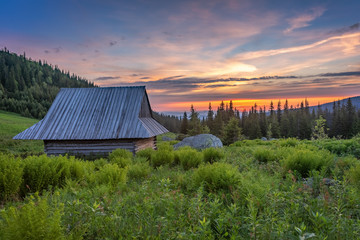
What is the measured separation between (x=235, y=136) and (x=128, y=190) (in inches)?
1628


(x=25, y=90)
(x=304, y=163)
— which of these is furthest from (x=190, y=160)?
(x=25, y=90)

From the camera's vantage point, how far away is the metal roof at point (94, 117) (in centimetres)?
1384

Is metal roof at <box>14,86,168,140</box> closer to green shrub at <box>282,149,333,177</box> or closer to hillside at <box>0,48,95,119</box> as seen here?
green shrub at <box>282,149,333,177</box>

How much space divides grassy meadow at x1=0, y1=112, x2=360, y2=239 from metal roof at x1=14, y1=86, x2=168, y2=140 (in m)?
5.67

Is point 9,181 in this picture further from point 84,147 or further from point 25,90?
point 25,90

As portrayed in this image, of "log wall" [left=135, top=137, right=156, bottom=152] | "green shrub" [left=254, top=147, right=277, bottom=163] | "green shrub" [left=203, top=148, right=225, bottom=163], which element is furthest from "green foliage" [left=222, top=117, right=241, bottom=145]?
"green shrub" [left=203, top=148, right=225, bottom=163]

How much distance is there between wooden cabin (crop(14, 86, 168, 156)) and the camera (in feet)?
45.4

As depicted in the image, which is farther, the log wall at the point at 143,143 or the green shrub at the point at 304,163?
the log wall at the point at 143,143

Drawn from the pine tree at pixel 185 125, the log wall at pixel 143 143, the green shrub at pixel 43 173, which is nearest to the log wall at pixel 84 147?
the log wall at pixel 143 143

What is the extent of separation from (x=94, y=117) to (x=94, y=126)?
37.2 inches

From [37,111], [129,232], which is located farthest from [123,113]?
[37,111]

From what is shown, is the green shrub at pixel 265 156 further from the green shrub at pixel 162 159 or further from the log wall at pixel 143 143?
the log wall at pixel 143 143

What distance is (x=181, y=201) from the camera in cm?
344

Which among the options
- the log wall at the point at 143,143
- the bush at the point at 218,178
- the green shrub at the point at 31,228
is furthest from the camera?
the log wall at the point at 143,143
